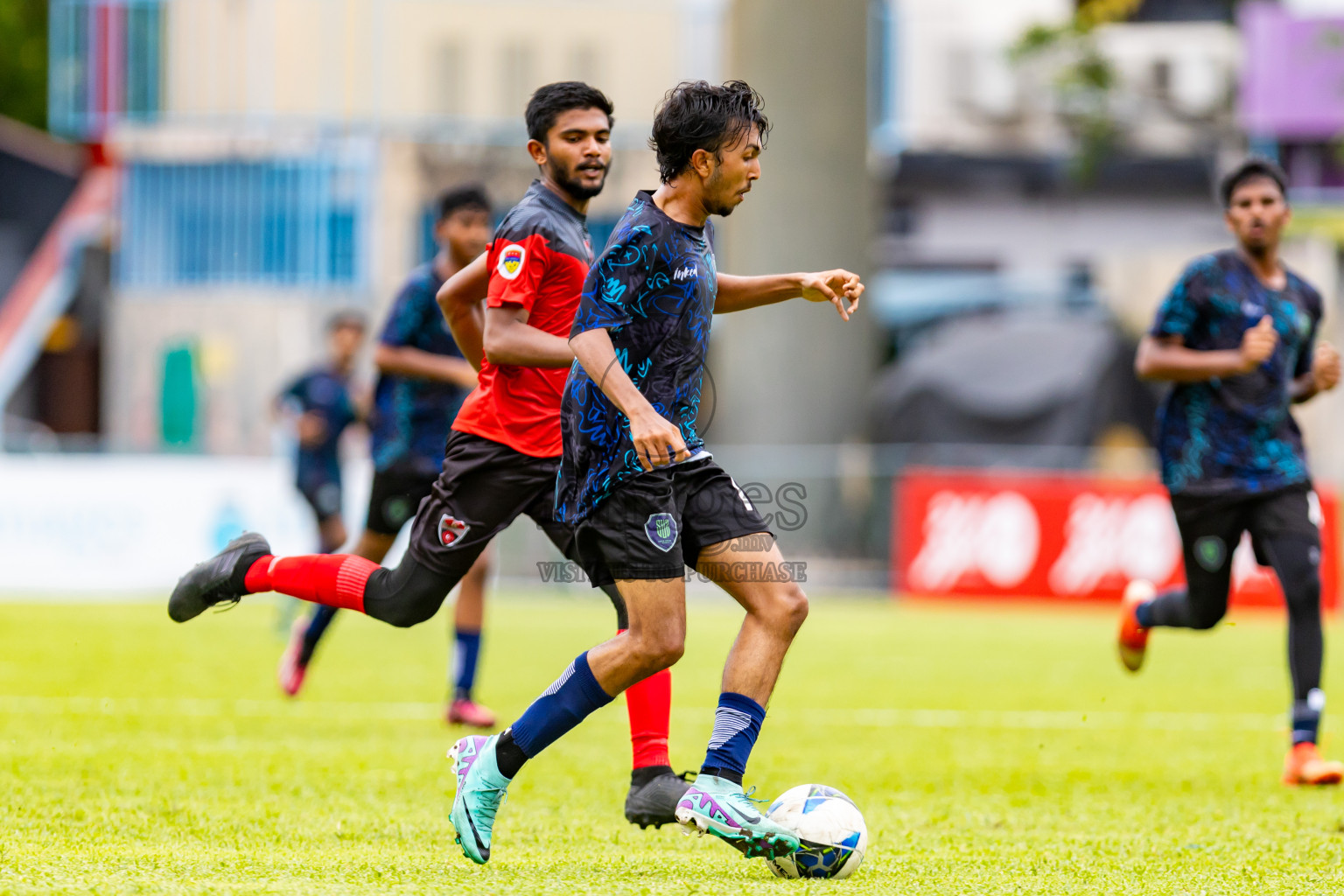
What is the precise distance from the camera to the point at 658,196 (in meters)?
4.76

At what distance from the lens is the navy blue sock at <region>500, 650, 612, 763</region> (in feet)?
15.5

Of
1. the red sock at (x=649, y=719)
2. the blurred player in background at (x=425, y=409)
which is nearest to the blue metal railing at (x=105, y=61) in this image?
the blurred player in background at (x=425, y=409)

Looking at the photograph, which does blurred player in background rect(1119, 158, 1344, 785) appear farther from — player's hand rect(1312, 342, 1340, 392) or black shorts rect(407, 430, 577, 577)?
black shorts rect(407, 430, 577, 577)

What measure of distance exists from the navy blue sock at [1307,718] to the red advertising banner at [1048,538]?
11811mm

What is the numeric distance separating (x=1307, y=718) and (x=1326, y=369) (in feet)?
4.53

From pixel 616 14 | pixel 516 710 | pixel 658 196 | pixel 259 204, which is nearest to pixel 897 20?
pixel 616 14

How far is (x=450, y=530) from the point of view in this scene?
18.0ft

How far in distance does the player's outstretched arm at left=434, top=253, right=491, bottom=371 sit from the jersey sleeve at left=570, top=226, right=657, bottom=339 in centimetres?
117

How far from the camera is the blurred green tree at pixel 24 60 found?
1759 inches

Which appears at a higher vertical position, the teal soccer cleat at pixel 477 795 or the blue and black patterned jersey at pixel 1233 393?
the blue and black patterned jersey at pixel 1233 393

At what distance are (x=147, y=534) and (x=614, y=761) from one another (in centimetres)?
1308

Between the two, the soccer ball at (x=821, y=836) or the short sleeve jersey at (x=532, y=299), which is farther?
the short sleeve jersey at (x=532, y=299)

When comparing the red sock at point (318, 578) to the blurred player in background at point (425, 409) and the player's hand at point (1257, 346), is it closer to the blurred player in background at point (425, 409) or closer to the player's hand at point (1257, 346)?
the blurred player in background at point (425, 409)

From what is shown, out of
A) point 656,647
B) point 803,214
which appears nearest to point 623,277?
point 656,647
